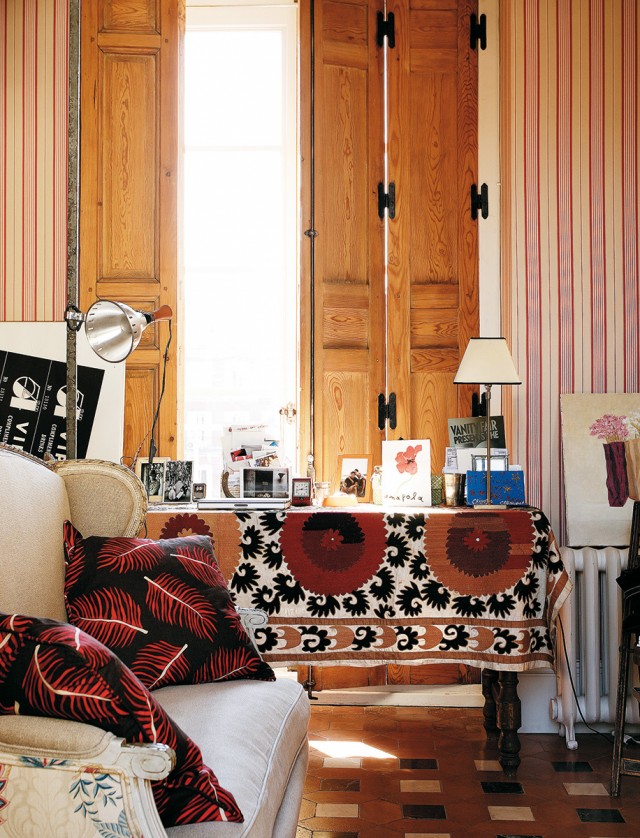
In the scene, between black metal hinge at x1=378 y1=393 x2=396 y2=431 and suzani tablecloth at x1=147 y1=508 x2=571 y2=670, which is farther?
black metal hinge at x1=378 y1=393 x2=396 y2=431

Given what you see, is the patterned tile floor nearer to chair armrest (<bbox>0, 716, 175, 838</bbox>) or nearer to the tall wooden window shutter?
the tall wooden window shutter

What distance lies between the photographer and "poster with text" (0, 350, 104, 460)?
3572 mm

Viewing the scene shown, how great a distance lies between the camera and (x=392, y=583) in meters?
2.94

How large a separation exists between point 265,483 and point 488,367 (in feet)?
2.98

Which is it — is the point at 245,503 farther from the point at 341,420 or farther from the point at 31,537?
the point at 31,537

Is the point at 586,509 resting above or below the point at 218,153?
below

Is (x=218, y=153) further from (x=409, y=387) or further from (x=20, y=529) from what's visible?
(x=20, y=529)

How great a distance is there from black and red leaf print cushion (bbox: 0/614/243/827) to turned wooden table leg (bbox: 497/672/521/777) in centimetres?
198

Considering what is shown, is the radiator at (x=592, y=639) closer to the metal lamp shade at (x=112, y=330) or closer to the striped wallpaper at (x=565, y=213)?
the striped wallpaper at (x=565, y=213)

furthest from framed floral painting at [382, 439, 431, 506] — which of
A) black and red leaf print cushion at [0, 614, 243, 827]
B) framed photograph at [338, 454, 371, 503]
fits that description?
black and red leaf print cushion at [0, 614, 243, 827]

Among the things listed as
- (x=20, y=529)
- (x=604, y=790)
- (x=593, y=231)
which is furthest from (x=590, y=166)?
(x=20, y=529)

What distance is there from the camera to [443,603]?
295cm

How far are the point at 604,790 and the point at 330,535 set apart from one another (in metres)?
1.16

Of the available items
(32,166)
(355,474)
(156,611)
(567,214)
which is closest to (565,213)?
(567,214)
